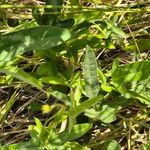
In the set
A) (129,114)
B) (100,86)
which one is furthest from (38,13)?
(129,114)

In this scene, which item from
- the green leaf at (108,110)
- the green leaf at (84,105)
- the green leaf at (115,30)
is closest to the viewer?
the green leaf at (84,105)

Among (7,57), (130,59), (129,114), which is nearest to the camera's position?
(7,57)

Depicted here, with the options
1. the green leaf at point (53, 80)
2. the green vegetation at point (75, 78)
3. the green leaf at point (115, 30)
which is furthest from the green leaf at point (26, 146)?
the green leaf at point (115, 30)

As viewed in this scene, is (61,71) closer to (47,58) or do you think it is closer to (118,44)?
(47,58)

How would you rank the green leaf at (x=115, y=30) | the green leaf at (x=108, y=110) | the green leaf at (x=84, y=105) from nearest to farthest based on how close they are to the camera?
the green leaf at (x=84, y=105)
the green leaf at (x=108, y=110)
the green leaf at (x=115, y=30)

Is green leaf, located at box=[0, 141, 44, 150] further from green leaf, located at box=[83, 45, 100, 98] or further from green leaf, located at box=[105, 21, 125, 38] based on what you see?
green leaf, located at box=[105, 21, 125, 38]

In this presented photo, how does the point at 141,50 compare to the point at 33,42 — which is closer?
the point at 33,42

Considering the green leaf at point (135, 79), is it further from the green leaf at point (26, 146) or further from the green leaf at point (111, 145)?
the green leaf at point (26, 146)

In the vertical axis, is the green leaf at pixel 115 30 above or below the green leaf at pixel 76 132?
above
